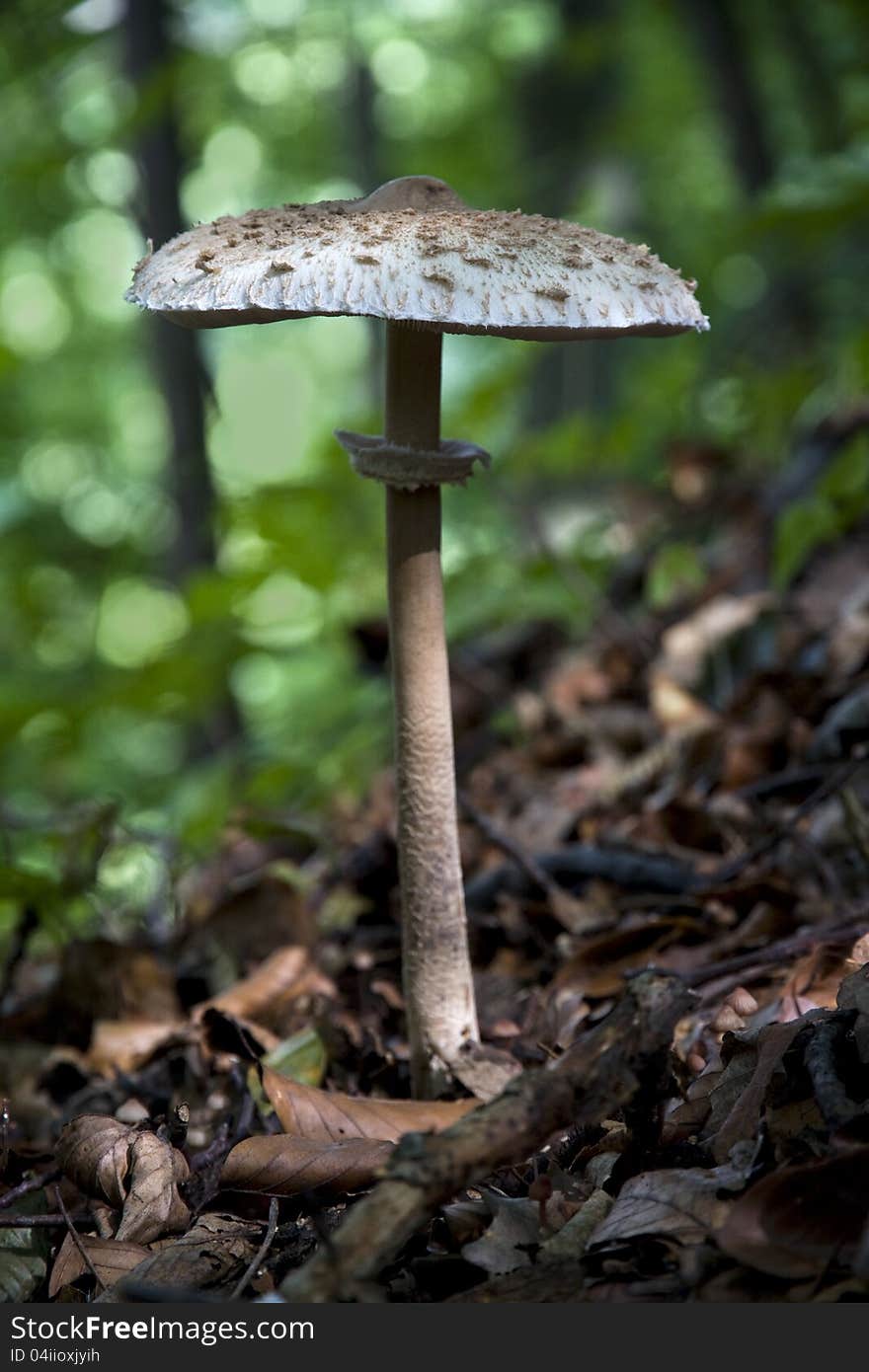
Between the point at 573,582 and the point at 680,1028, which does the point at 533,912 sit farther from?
the point at 573,582

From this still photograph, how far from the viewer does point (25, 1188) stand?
7.97 ft

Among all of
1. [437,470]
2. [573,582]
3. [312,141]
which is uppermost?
[312,141]

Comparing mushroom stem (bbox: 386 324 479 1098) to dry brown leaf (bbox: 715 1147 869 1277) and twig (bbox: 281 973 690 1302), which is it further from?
dry brown leaf (bbox: 715 1147 869 1277)

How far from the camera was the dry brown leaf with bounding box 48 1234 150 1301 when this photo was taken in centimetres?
218

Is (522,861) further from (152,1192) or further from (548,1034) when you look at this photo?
(152,1192)

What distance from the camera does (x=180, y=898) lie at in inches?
184

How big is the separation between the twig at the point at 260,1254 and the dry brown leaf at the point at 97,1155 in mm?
374

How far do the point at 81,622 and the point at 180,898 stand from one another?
34.5 ft

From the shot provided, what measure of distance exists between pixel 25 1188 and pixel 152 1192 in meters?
0.31

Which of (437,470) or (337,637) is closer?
(437,470)

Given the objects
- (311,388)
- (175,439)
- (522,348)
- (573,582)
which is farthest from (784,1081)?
(311,388)

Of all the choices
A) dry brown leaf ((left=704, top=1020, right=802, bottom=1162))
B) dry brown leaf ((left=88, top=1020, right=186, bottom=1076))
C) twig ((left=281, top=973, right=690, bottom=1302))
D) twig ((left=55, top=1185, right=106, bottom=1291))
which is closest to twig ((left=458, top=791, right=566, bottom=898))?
dry brown leaf ((left=88, top=1020, right=186, bottom=1076))

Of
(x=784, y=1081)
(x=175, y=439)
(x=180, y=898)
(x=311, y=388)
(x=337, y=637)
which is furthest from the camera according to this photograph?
(x=311, y=388)

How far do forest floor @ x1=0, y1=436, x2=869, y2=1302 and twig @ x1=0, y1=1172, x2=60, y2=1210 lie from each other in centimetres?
2
